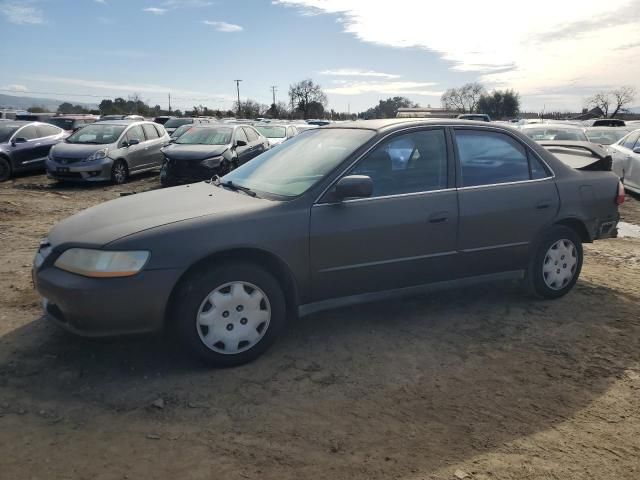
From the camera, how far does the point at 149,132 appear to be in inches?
557

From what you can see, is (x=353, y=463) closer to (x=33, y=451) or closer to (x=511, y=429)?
(x=511, y=429)

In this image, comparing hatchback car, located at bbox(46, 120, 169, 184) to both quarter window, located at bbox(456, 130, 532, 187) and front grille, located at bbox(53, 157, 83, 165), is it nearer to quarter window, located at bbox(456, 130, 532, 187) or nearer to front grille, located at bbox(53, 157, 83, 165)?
front grille, located at bbox(53, 157, 83, 165)

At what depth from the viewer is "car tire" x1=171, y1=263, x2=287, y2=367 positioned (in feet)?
10.7

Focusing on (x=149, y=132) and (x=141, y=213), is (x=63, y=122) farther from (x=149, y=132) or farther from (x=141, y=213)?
(x=141, y=213)

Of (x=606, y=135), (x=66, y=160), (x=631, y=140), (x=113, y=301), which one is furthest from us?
(x=606, y=135)

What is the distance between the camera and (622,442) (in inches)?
108

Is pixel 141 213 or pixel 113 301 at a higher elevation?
pixel 141 213

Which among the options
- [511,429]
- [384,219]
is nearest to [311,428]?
[511,429]

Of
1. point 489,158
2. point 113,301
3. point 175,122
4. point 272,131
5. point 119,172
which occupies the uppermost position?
point 175,122

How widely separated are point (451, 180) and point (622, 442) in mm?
2178

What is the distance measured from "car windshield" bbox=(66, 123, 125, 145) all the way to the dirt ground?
9.06 meters

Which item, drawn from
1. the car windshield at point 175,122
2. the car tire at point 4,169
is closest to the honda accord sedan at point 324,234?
the car tire at point 4,169

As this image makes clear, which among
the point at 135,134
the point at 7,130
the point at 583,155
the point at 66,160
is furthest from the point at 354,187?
the point at 7,130

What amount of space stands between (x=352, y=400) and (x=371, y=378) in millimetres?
309
